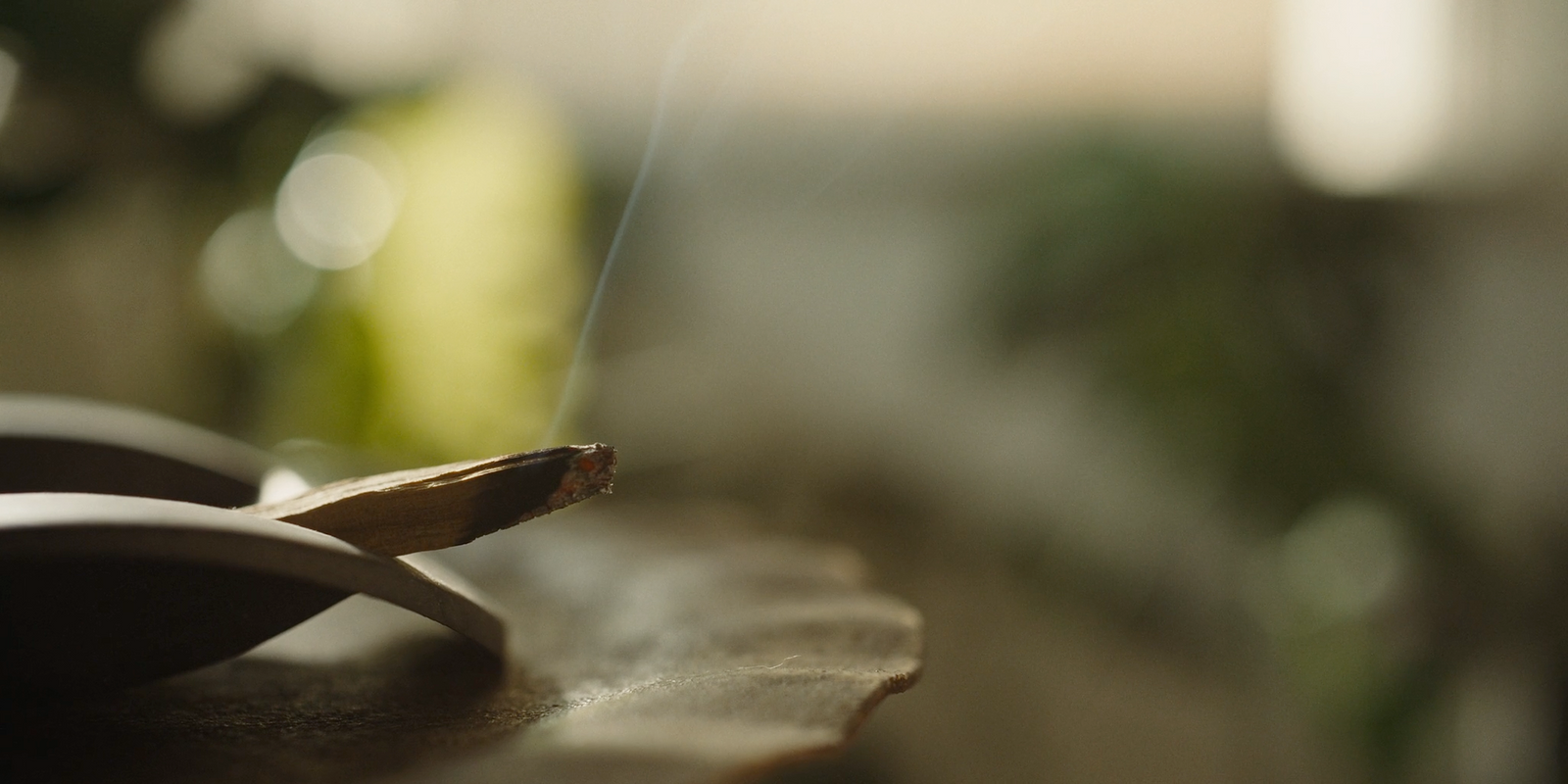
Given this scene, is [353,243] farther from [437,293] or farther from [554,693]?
[554,693]

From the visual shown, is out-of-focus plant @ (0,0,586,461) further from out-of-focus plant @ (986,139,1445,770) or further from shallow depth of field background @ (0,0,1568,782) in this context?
out-of-focus plant @ (986,139,1445,770)

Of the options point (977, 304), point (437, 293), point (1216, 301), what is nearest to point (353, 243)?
point (437, 293)

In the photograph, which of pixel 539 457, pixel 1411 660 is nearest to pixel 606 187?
pixel 1411 660

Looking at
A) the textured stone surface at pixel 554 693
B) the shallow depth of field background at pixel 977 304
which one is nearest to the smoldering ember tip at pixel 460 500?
the textured stone surface at pixel 554 693

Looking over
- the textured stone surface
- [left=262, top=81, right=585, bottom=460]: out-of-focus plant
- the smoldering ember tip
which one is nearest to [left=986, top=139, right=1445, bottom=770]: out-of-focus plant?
[left=262, top=81, right=585, bottom=460]: out-of-focus plant

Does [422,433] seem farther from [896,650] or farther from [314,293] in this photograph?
[896,650]

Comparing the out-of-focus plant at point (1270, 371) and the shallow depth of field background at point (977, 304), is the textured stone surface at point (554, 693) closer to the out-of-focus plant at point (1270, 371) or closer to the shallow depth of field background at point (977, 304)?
the shallow depth of field background at point (977, 304)
